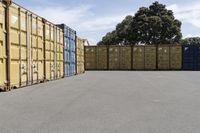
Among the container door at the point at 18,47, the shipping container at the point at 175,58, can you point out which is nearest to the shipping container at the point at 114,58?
the shipping container at the point at 175,58

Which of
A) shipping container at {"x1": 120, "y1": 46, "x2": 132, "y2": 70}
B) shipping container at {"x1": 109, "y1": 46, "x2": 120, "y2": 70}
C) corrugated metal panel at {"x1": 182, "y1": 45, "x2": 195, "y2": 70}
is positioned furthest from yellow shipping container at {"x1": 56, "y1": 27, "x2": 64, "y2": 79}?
corrugated metal panel at {"x1": 182, "y1": 45, "x2": 195, "y2": 70}

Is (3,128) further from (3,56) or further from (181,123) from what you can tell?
(3,56)

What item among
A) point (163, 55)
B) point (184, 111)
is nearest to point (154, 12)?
point (163, 55)

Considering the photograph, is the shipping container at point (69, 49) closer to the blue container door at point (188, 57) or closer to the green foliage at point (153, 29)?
the blue container door at point (188, 57)

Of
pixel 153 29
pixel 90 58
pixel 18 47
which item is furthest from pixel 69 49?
pixel 153 29

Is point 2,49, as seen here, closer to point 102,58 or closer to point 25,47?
point 25,47

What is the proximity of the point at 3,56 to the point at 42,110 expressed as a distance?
5.78 meters

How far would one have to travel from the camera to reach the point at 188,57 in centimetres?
4141

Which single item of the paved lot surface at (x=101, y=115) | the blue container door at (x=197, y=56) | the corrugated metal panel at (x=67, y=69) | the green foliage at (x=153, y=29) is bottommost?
the paved lot surface at (x=101, y=115)

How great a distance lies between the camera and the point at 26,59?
651 inches

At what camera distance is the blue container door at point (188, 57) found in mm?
41406

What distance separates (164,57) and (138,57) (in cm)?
285

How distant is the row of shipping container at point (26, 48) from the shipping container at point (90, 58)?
18.6m

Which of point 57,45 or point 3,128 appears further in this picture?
point 57,45
